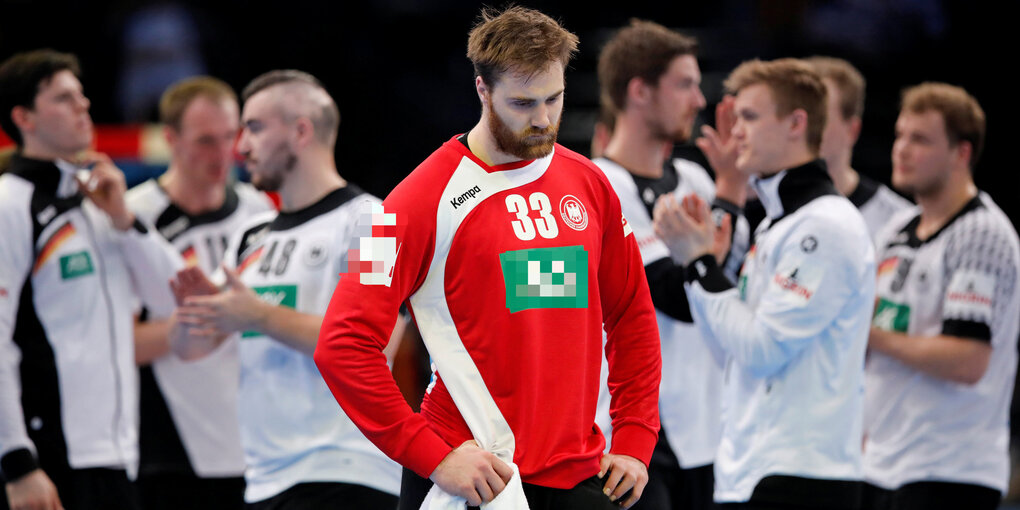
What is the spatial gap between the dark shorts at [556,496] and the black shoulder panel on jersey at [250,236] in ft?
7.84

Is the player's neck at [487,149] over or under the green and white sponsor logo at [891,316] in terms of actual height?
over

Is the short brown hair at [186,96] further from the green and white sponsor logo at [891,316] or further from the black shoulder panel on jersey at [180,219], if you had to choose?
the green and white sponsor logo at [891,316]

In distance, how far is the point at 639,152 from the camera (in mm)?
6172

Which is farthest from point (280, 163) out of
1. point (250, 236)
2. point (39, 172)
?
point (39, 172)

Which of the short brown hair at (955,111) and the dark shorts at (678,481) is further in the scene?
the short brown hair at (955,111)

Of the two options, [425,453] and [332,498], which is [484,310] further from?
[332,498]

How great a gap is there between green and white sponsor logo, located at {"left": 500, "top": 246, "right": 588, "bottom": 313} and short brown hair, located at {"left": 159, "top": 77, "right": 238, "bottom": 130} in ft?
14.3

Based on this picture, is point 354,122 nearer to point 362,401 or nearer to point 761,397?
point 761,397

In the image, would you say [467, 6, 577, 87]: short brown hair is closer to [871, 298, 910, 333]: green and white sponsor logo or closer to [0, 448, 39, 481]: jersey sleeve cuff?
[0, 448, 39, 481]: jersey sleeve cuff

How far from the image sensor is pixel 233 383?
6777 mm

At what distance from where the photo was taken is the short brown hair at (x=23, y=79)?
5.95m

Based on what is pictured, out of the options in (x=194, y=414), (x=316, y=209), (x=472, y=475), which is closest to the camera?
(x=472, y=475)

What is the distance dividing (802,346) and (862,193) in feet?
7.95

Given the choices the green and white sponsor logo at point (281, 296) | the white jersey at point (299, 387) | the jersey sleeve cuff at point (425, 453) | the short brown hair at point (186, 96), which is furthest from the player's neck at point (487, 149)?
the short brown hair at point (186, 96)
